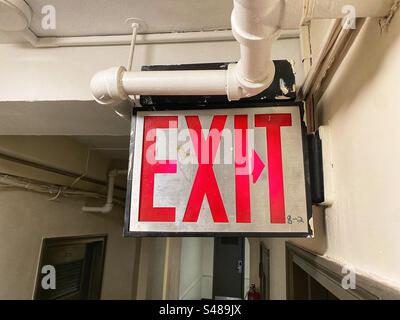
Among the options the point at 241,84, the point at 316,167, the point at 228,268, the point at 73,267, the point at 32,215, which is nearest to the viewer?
the point at 241,84

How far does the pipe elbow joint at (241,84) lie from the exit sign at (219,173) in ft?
0.52

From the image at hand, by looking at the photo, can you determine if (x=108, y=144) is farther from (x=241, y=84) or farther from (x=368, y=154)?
(x=368, y=154)

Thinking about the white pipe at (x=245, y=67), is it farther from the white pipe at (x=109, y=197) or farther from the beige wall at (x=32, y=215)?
the white pipe at (x=109, y=197)

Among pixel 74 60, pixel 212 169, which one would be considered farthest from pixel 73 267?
pixel 212 169

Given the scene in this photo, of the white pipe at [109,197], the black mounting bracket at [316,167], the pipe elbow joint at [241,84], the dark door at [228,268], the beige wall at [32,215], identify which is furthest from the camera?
the dark door at [228,268]

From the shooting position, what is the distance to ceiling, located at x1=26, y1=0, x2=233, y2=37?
0.86 meters

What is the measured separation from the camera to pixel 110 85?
2.35ft

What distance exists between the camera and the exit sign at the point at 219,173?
736 mm

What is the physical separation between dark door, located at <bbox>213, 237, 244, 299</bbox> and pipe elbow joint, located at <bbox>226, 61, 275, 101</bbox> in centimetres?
462

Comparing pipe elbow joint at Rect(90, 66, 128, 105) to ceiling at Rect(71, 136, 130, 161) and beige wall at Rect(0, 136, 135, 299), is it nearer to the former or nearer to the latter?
beige wall at Rect(0, 136, 135, 299)

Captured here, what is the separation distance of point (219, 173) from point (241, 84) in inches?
10.5

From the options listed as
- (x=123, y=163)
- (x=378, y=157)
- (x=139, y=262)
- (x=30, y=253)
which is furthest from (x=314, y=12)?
(x=139, y=262)

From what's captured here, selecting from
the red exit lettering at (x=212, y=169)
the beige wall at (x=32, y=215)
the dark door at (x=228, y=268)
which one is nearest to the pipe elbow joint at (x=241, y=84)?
the red exit lettering at (x=212, y=169)

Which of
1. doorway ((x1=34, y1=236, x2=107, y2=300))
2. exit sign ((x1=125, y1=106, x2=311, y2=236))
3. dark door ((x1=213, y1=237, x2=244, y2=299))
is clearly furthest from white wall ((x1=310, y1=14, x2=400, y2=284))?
dark door ((x1=213, y1=237, x2=244, y2=299))
